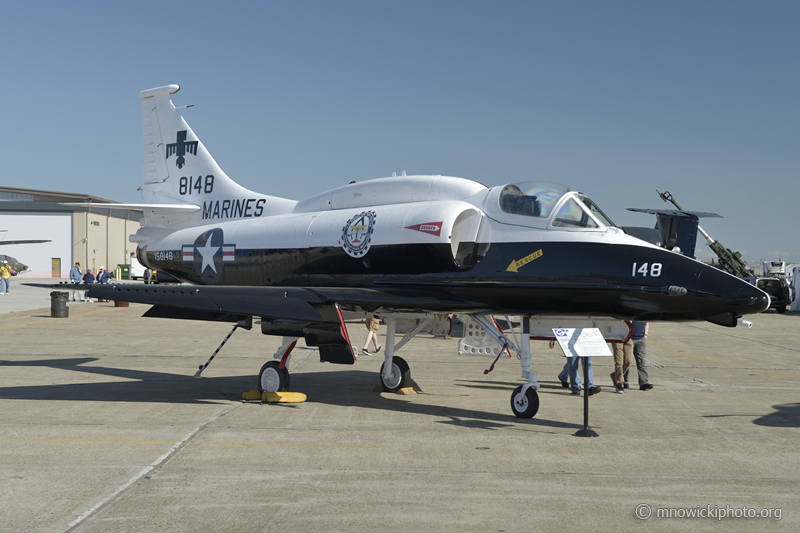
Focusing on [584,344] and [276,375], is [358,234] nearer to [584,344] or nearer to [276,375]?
[276,375]

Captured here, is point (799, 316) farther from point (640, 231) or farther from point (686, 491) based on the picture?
point (686, 491)

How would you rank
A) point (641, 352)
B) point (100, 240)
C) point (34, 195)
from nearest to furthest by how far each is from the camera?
point (641, 352), point (100, 240), point (34, 195)

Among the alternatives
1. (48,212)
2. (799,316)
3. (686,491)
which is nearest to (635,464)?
(686,491)

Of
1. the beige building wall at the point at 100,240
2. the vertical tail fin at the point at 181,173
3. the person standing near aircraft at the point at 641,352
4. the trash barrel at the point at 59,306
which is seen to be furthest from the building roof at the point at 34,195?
the person standing near aircraft at the point at 641,352

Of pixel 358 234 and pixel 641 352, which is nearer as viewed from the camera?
pixel 358 234

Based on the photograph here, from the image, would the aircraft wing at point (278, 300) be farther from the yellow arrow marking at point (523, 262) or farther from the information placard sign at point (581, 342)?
the information placard sign at point (581, 342)

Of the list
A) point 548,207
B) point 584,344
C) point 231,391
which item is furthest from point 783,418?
point 231,391

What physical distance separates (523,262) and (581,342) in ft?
4.40

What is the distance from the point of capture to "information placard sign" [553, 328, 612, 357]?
347 inches

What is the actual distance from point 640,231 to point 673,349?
31.3 ft

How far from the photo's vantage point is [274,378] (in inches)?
420

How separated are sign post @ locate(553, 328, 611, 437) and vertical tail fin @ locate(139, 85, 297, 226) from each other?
667 cm

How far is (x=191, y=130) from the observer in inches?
564

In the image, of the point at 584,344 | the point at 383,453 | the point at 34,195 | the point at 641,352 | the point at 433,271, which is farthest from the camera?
the point at 34,195
